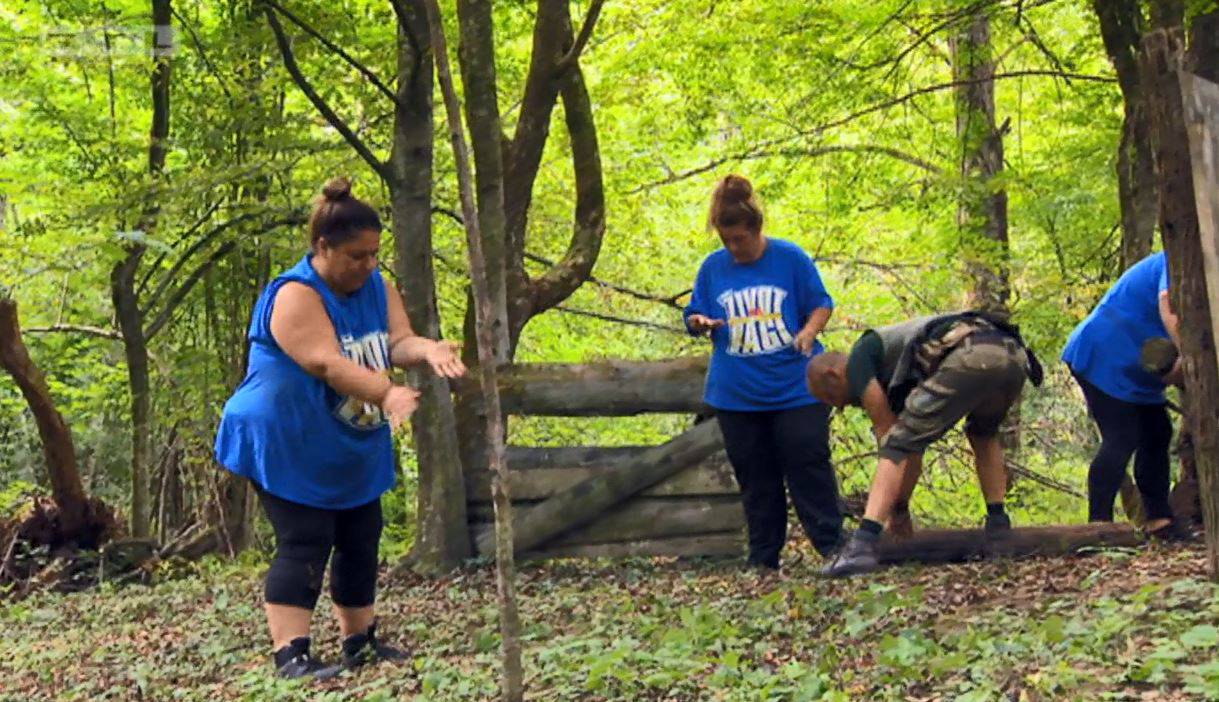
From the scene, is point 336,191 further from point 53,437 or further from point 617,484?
point 53,437

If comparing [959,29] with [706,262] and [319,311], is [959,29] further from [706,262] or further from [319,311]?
[319,311]

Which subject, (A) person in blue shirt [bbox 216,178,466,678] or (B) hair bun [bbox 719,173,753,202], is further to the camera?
(B) hair bun [bbox 719,173,753,202]

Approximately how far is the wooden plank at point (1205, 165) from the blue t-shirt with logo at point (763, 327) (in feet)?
6.99

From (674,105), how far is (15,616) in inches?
318

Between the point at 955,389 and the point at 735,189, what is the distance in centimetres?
144

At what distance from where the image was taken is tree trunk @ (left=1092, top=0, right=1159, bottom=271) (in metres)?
7.54

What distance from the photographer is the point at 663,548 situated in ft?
22.6

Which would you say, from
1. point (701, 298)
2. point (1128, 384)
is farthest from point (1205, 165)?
point (701, 298)

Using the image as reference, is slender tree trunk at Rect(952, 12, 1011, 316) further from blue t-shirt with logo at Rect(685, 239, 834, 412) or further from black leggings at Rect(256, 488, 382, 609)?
black leggings at Rect(256, 488, 382, 609)

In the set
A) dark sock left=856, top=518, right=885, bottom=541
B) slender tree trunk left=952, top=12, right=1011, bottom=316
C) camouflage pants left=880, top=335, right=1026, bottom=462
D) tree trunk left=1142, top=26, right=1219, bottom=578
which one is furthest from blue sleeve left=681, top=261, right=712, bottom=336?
slender tree trunk left=952, top=12, right=1011, bottom=316

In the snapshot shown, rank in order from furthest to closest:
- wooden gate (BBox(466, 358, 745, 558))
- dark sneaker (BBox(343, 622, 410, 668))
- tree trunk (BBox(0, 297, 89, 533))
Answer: tree trunk (BBox(0, 297, 89, 533)), wooden gate (BBox(466, 358, 745, 558)), dark sneaker (BBox(343, 622, 410, 668))

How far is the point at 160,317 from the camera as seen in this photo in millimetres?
12422

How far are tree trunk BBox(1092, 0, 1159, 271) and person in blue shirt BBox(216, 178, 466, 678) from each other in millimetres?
4915

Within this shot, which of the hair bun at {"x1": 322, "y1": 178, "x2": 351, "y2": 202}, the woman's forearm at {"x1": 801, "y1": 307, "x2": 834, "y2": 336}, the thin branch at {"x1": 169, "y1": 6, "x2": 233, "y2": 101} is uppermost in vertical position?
the thin branch at {"x1": 169, "y1": 6, "x2": 233, "y2": 101}
